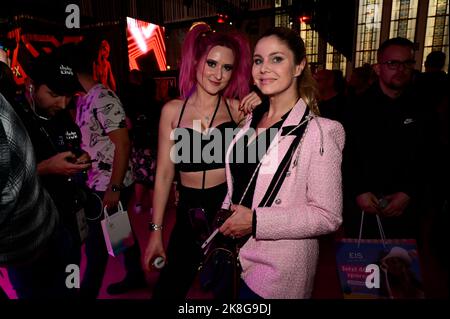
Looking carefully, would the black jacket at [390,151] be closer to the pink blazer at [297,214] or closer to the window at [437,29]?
the pink blazer at [297,214]

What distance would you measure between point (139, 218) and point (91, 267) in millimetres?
2122

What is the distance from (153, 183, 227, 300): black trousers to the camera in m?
1.58

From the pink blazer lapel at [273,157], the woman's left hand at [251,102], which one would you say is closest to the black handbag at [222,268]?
the pink blazer lapel at [273,157]

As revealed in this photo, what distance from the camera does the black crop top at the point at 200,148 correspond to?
168 cm

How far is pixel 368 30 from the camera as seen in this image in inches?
922

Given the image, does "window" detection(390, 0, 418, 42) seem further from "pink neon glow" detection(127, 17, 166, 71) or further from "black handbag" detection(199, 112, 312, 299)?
"black handbag" detection(199, 112, 312, 299)

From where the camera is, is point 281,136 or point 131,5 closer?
point 281,136

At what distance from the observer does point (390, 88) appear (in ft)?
6.64

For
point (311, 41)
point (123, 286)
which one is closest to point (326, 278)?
point (123, 286)

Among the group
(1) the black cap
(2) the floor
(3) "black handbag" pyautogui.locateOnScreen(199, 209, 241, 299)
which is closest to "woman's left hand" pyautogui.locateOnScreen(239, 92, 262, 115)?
(3) "black handbag" pyautogui.locateOnScreen(199, 209, 241, 299)

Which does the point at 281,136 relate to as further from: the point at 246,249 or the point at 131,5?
the point at 131,5

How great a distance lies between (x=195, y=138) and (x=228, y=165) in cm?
38
